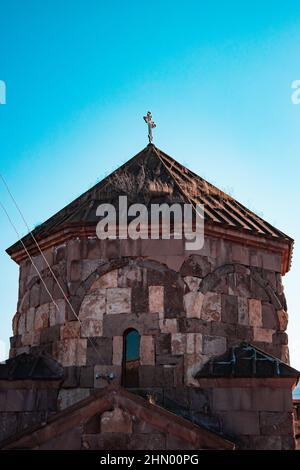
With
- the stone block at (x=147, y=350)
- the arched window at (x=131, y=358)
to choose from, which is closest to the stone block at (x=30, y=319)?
the arched window at (x=131, y=358)

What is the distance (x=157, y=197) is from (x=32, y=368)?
2.83 metres

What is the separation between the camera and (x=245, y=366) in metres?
6.92

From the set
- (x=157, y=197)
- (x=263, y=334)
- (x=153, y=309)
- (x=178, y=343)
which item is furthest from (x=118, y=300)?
(x=263, y=334)

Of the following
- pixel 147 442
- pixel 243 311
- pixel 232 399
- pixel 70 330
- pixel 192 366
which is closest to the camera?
pixel 147 442

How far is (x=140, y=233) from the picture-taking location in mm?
7695

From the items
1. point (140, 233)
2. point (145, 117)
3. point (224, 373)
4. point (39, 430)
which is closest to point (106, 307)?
point (140, 233)

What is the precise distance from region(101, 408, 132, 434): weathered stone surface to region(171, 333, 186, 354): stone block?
167cm

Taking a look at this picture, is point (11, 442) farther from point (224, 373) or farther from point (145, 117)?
point (145, 117)

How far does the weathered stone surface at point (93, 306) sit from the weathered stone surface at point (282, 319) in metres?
2.44

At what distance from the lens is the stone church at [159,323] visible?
681 cm

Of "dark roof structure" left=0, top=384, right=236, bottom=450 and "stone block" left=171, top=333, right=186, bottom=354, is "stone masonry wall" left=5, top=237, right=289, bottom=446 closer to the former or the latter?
"stone block" left=171, top=333, right=186, bottom=354

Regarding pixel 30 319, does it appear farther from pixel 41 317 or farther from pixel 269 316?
pixel 269 316
